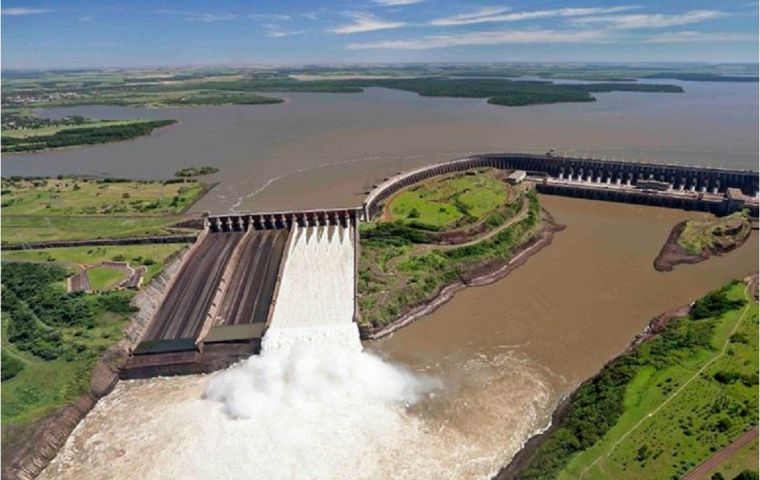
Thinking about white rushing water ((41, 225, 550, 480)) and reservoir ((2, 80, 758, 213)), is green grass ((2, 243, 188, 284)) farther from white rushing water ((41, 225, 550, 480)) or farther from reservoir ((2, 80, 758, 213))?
white rushing water ((41, 225, 550, 480))

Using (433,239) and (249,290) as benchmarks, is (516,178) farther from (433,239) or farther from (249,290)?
(249,290)

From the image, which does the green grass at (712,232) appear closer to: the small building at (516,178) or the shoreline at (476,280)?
the shoreline at (476,280)

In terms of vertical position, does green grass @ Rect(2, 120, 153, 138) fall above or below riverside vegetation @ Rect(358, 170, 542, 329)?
above

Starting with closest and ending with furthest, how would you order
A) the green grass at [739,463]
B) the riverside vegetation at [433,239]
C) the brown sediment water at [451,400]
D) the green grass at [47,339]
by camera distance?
the green grass at [739,463], the brown sediment water at [451,400], the green grass at [47,339], the riverside vegetation at [433,239]

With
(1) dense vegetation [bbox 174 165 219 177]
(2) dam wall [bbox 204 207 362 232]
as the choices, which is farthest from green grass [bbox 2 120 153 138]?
(2) dam wall [bbox 204 207 362 232]

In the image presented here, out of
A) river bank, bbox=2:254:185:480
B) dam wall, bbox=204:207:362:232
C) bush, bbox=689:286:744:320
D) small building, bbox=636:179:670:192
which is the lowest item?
river bank, bbox=2:254:185:480

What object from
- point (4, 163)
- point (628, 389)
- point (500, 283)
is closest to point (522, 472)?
point (628, 389)

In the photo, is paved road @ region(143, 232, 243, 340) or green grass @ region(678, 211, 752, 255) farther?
green grass @ region(678, 211, 752, 255)

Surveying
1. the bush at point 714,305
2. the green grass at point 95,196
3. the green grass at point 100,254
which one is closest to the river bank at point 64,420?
the green grass at point 100,254
